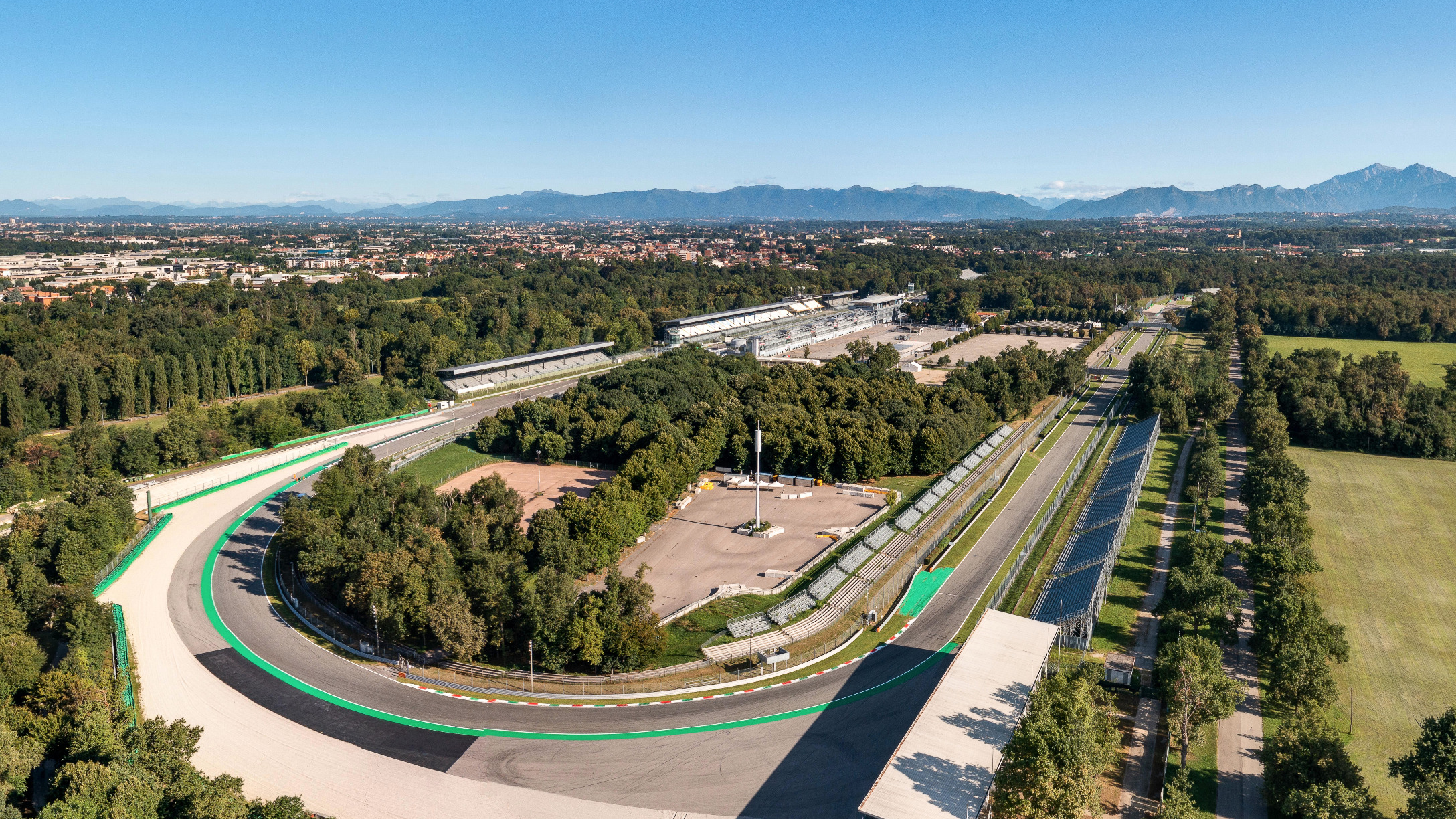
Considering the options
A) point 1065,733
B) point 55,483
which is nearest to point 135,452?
point 55,483

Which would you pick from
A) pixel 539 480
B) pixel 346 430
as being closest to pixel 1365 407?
pixel 539 480

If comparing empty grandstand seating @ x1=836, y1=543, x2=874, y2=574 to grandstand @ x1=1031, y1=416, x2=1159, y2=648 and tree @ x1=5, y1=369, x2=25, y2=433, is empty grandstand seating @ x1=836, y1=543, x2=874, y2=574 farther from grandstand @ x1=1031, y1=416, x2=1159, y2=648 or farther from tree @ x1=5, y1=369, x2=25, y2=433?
tree @ x1=5, y1=369, x2=25, y2=433

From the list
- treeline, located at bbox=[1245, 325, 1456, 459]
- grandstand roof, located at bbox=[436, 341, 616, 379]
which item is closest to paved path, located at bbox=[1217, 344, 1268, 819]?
treeline, located at bbox=[1245, 325, 1456, 459]

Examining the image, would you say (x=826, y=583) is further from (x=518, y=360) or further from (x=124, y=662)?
(x=518, y=360)

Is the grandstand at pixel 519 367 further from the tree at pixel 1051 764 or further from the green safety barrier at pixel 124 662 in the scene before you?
the tree at pixel 1051 764

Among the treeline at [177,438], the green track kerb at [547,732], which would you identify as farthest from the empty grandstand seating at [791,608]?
the treeline at [177,438]

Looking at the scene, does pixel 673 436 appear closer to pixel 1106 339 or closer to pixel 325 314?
pixel 325 314

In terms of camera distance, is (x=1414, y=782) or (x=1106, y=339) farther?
(x=1106, y=339)
